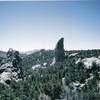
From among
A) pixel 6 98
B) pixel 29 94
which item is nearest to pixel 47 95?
pixel 29 94

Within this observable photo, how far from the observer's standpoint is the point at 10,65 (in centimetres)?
15662

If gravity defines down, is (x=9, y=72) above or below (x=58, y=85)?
above

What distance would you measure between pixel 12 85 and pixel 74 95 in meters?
37.7

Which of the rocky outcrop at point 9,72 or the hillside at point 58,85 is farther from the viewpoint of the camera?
the rocky outcrop at point 9,72

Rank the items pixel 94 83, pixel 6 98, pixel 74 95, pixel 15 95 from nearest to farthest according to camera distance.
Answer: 1. pixel 6 98
2. pixel 15 95
3. pixel 74 95
4. pixel 94 83

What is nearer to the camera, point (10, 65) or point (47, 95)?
point (47, 95)

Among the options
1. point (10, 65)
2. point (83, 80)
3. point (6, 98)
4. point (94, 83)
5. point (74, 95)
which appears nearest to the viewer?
point (6, 98)

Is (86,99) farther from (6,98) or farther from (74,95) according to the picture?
(6,98)

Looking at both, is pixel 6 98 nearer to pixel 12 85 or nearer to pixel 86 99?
pixel 12 85

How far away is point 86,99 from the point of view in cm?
10938

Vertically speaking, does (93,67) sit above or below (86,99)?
above

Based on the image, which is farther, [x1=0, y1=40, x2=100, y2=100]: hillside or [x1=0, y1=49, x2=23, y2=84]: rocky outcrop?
[x1=0, y1=49, x2=23, y2=84]: rocky outcrop

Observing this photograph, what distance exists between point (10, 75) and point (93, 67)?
201 feet

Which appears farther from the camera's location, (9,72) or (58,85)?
(9,72)
